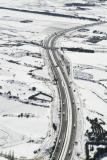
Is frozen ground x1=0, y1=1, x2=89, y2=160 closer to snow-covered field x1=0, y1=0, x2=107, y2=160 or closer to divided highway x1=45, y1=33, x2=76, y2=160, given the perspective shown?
snow-covered field x1=0, y1=0, x2=107, y2=160

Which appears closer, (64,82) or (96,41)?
(64,82)

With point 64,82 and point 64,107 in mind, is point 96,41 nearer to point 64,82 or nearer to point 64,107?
point 64,82

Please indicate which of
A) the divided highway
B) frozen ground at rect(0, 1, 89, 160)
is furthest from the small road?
frozen ground at rect(0, 1, 89, 160)

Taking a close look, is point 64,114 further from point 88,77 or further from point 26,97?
point 88,77

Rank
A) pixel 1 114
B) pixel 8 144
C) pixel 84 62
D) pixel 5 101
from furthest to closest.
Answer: pixel 84 62 → pixel 5 101 → pixel 1 114 → pixel 8 144

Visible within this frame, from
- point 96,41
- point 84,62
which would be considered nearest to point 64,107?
point 84,62

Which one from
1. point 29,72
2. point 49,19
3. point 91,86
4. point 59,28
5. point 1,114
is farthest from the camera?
point 49,19

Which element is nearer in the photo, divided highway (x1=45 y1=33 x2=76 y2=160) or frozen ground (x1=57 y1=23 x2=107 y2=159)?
divided highway (x1=45 y1=33 x2=76 y2=160)

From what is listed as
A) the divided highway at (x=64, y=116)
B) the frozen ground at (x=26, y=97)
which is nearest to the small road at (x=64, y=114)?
the divided highway at (x=64, y=116)

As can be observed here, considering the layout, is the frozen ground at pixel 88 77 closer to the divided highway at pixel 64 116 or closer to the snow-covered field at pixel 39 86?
the snow-covered field at pixel 39 86
